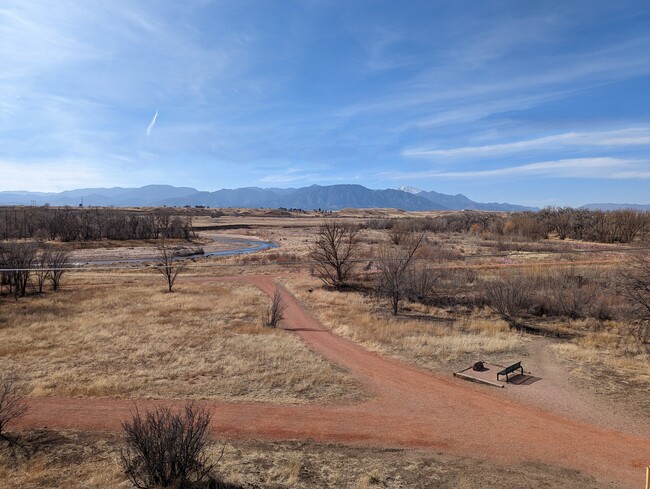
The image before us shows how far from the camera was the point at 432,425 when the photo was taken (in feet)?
33.0

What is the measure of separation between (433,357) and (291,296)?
1562cm

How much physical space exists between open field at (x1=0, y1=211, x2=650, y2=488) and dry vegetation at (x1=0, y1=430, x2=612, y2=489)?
39mm

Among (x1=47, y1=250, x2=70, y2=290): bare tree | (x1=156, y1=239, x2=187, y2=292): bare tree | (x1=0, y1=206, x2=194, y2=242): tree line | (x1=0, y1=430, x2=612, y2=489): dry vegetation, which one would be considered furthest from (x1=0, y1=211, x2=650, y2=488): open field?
(x1=0, y1=206, x2=194, y2=242): tree line

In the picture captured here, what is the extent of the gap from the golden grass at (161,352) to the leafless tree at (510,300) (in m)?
11.2

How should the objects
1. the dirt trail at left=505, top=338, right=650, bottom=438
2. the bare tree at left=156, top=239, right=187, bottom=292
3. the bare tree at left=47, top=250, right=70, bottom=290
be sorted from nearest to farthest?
1. the dirt trail at left=505, top=338, right=650, bottom=438
2. the bare tree at left=156, top=239, right=187, bottom=292
3. the bare tree at left=47, top=250, right=70, bottom=290

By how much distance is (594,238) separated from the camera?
60.7m

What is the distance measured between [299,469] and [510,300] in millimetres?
16657

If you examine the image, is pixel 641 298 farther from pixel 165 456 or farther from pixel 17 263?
pixel 17 263

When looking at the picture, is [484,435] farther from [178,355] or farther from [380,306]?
[380,306]

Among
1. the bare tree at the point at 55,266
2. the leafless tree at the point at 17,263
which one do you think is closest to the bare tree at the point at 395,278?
the bare tree at the point at 55,266

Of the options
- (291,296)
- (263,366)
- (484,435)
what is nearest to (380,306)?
(291,296)

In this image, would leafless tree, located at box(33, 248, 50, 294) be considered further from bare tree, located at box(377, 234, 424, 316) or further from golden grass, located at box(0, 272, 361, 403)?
bare tree, located at box(377, 234, 424, 316)

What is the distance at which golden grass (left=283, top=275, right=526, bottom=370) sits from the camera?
15852 millimetres

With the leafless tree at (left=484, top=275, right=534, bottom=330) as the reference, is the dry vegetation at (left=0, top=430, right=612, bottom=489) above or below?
below
